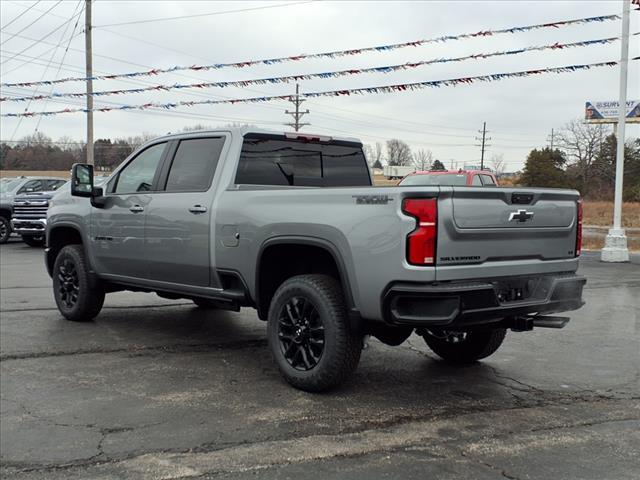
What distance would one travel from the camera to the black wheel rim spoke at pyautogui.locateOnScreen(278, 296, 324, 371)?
4906 millimetres

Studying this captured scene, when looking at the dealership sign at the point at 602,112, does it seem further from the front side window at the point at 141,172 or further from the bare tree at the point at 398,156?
the front side window at the point at 141,172

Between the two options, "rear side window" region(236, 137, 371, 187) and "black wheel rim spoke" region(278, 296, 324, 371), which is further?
"rear side window" region(236, 137, 371, 187)

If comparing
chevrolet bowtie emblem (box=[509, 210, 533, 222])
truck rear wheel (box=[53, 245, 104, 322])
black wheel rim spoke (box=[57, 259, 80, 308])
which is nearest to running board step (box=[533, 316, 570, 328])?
chevrolet bowtie emblem (box=[509, 210, 533, 222])

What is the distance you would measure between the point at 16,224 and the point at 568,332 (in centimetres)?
1533

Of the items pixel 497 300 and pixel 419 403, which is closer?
pixel 497 300

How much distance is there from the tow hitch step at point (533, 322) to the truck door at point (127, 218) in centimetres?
350

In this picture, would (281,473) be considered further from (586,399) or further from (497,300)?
(586,399)

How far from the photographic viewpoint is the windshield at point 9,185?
19825mm

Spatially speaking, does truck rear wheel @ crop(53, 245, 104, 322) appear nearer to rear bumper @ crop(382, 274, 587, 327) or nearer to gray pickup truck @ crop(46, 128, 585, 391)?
gray pickup truck @ crop(46, 128, 585, 391)

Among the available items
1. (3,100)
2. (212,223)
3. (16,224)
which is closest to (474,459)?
(212,223)

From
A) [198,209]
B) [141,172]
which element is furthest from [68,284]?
[198,209]

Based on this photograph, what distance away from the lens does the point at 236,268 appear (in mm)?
5469

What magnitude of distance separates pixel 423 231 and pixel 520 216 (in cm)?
88

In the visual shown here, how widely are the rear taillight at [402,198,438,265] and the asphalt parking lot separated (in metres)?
1.08
